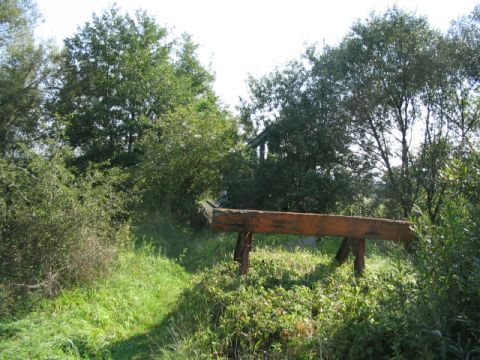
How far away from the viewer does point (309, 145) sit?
52.0 feet

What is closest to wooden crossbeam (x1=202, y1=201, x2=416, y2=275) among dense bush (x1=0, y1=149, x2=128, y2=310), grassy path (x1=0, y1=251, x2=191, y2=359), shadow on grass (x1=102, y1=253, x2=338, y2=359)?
shadow on grass (x1=102, y1=253, x2=338, y2=359)

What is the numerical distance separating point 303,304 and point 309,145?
11.1 m

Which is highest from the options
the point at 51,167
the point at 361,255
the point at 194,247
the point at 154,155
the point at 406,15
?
the point at 406,15

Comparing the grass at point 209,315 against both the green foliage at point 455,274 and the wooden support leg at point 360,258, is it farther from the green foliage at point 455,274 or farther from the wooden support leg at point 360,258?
the green foliage at point 455,274

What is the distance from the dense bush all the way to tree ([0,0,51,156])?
53.4 feet

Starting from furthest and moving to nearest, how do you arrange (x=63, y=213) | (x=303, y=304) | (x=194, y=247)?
(x=194, y=247), (x=63, y=213), (x=303, y=304)

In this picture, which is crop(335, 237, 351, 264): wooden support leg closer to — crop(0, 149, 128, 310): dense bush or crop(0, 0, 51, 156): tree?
crop(0, 149, 128, 310): dense bush

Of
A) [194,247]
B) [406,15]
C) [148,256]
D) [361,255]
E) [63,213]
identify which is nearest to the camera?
[361,255]

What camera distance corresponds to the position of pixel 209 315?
535 centimetres

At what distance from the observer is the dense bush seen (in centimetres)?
695

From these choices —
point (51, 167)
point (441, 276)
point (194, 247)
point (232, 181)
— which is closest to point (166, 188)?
point (232, 181)

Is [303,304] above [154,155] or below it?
below

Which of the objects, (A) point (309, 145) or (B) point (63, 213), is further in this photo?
(A) point (309, 145)

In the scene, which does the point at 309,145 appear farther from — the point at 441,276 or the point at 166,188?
the point at 441,276
